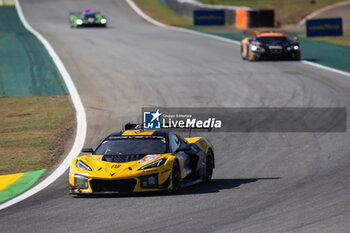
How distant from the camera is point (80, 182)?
1259 centimetres

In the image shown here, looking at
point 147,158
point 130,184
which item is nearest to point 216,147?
point 147,158

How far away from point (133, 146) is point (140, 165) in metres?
0.92

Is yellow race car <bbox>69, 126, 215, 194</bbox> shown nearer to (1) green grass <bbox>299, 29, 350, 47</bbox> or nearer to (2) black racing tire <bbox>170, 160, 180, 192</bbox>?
(2) black racing tire <bbox>170, 160, 180, 192</bbox>

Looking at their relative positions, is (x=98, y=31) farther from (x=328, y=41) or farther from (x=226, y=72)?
(x=226, y=72)

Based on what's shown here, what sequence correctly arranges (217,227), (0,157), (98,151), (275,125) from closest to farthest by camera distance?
1. (217,227)
2. (98,151)
3. (0,157)
4. (275,125)

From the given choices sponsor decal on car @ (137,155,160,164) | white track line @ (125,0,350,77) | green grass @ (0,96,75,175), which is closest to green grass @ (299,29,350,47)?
white track line @ (125,0,350,77)

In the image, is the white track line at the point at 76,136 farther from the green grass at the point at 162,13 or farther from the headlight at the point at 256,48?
the green grass at the point at 162,13

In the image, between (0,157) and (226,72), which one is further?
(226,72)

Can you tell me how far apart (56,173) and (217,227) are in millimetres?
6670

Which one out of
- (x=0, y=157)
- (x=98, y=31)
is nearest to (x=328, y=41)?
→ (x=98, y=31)

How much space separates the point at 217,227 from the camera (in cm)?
966

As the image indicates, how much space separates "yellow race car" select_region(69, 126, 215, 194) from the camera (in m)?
12.4

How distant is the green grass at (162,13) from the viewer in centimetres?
5662

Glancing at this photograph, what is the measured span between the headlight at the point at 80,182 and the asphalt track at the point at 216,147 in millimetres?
230
